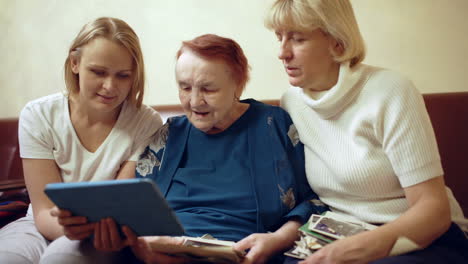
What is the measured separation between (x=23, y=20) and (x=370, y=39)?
2.18m

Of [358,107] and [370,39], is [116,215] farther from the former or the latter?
[370,39]

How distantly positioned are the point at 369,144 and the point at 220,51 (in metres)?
0.62

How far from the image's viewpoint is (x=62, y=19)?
2594 mm

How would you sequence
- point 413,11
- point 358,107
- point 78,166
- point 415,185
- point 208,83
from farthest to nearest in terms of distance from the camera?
point 413,11
point 78,166
point 208,83
point 358,107
point 415,185

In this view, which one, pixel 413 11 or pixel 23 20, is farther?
pixel 23 20

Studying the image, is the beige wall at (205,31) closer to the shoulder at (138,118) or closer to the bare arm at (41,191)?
the shoulder at (138,118)

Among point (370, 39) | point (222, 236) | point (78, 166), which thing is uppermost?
point (370, 39)

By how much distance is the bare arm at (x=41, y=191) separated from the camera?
145cm

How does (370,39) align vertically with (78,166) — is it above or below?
above

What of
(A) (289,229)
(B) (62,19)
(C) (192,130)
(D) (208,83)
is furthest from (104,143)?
(B) (62,19)

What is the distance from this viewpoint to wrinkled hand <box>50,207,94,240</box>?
1.10 meters

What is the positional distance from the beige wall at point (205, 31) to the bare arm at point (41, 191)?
1.07 m

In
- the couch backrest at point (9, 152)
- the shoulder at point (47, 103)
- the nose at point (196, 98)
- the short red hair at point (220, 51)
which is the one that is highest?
the short red hair at point (220, 51)

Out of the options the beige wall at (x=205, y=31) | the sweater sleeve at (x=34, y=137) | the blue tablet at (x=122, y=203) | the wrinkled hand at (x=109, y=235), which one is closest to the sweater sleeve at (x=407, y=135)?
the blue tablet at (x=122, y=203)
